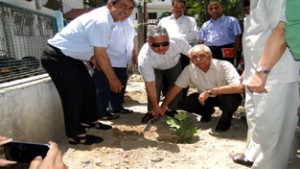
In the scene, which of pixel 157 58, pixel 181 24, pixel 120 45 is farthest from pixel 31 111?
pixel 181 24

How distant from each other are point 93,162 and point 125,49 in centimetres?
217

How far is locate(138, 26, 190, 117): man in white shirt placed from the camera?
12.6ft

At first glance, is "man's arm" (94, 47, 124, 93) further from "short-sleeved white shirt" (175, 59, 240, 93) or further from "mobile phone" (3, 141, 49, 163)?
"mobile phone" (3, 141, 49, 163)

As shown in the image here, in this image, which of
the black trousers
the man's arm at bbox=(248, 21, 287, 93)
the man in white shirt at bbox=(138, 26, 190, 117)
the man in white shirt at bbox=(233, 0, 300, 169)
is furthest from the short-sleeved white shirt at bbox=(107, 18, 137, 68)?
the man's arm at bbox=(248, 21, 287, 93)

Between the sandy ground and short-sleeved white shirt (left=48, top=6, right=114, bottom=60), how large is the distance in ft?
3.23

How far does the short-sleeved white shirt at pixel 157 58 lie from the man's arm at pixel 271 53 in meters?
2.14

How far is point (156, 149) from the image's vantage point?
3.29 metres

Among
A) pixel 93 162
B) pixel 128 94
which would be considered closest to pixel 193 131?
pixel 93 162

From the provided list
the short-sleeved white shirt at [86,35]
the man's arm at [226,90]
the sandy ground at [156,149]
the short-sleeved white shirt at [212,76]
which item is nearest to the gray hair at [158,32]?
the short-sleeved white shirt at [212,76]

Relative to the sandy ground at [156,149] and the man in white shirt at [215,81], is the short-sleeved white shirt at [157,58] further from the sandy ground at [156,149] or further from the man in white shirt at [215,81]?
the sandy ground at [156,149]

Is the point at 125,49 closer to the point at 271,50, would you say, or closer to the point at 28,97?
the point at 28,97

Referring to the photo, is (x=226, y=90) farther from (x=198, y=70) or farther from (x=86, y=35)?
(x=86, y=35)

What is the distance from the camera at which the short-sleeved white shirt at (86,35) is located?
313 cm

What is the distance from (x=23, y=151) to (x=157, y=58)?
322 centimetres
